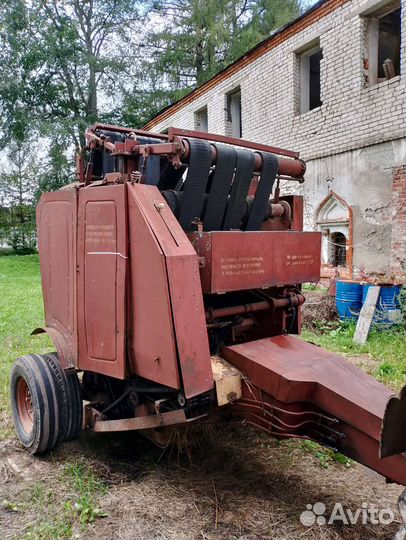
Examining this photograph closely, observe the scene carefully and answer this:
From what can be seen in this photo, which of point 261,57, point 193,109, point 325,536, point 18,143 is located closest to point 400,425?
point 325,536

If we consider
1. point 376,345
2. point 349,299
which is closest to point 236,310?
point 376,345

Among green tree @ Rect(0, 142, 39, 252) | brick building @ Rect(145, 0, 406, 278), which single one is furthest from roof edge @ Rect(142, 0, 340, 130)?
green tree @ Rect(0, 142, 39, 252)

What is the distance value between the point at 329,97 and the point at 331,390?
753 centimetres

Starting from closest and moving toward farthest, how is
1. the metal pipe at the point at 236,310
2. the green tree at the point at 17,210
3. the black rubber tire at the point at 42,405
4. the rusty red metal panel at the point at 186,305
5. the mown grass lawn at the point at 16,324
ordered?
1. the rusty red metal panel at the point at 186,305
2. the metal pipe at the point at 236,310
3. the black rubber tire at the point at 42,405
4. the mown grass lawn at the point at 16,324
5. the green tree at the point at 17,210

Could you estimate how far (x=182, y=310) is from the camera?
243 cm

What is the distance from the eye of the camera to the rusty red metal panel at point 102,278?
8.91 ft

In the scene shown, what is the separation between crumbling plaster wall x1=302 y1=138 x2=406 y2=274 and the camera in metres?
7.45

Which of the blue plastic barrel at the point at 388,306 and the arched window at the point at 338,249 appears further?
the arched window at the point at 338,249

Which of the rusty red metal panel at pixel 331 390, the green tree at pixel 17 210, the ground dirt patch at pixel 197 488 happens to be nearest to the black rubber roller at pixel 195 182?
the rusty red metal panel at pixel 331 390

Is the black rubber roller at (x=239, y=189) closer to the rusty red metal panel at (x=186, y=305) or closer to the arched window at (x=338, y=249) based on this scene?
the rusty red metal panel at (x=186, y=305)

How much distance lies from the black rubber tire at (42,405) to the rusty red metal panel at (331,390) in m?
1.36

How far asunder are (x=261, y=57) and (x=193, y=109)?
372cm

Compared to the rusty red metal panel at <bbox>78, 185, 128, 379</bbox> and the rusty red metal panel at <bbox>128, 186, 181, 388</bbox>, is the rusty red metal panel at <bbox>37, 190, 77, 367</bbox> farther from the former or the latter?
the rusty red metal panel at <bbox>128, 186, 181, 388</bbox>

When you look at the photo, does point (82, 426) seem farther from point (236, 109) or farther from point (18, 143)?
point (18, 143)
